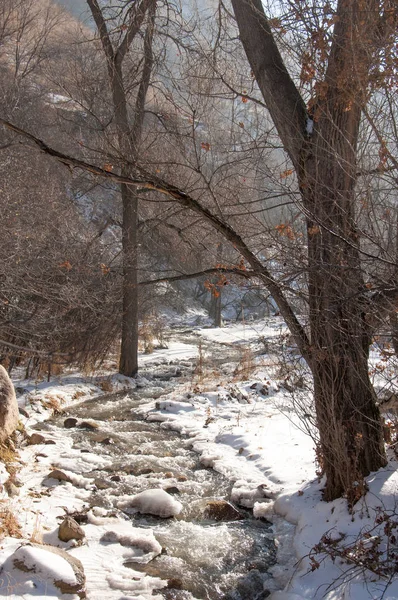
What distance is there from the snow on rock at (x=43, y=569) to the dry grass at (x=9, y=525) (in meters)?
0.42

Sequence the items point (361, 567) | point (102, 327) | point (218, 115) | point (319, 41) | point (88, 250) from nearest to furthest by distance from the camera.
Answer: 1. point (361, 567)
2. point (319, 41)
3. point (218, 115)
4. point (88, 250)
5. point (102, 327)

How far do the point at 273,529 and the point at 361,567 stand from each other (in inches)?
64.4

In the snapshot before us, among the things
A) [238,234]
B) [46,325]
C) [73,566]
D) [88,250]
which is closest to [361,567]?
[73,566]

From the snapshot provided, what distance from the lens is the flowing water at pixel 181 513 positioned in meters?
4.36

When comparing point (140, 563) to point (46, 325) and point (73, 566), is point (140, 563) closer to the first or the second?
point (73, 566)

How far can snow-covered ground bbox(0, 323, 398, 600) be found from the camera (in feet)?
12.3

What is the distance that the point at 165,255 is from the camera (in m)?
14.5

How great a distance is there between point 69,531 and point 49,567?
89 centimetres

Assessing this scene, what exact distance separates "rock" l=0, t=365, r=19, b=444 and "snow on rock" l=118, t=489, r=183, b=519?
5.95ft

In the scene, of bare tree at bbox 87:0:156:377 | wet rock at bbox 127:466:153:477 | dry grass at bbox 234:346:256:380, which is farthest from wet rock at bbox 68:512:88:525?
dry grass at bbox 234:346:256:380

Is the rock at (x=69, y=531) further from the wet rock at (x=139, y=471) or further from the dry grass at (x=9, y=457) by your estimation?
the wet rock at (x=139, y=471)

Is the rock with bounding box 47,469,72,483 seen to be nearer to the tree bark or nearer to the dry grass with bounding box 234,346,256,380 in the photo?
the tree bark

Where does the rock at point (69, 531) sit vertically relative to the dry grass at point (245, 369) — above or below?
below

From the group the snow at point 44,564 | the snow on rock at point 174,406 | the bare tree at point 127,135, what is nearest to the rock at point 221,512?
the snow at point 44,564
